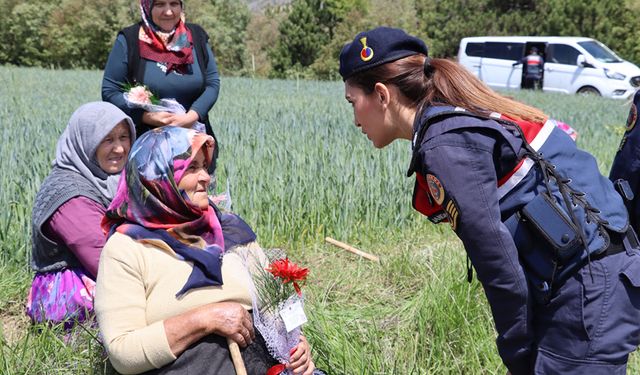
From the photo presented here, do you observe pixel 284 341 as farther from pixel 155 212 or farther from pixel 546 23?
pixel 546 23

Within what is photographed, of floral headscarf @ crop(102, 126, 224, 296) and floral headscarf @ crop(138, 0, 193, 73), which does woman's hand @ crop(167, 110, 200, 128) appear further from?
floral headscarf @ crop(102, 126, 224, 296)

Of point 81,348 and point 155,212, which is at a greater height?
point 155,212

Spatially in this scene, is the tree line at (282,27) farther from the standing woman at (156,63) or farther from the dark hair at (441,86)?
the dark hair at (441,86)

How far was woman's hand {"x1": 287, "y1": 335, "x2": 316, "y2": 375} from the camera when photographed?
6.27 feet

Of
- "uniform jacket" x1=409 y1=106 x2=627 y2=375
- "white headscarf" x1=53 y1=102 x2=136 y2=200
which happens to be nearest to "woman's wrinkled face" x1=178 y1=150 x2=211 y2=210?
"uniform jacket" x1=409 y1=106 x2=627 y2=375

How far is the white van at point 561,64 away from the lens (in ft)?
57.9

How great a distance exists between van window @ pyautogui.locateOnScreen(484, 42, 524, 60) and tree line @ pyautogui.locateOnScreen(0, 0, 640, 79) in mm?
9560

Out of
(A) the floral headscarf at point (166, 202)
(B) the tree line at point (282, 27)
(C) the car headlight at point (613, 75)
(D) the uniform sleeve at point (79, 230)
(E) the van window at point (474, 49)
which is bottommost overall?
(B) the tree line at point (282, 27)

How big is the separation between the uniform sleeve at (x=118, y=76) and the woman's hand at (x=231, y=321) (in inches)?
74.2

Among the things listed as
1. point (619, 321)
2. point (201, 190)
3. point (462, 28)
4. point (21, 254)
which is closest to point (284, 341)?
point (201, 190)

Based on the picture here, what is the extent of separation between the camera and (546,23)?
27.7m

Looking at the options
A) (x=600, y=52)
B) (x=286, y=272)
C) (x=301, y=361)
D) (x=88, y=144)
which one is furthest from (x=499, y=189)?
(x=600, y=52)

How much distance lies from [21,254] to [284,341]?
72.4 inches

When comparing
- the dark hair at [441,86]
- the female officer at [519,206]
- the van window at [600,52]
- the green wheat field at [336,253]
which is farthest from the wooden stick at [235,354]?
the van window at [600,52]
